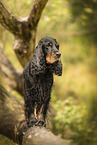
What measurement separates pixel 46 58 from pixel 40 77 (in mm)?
240

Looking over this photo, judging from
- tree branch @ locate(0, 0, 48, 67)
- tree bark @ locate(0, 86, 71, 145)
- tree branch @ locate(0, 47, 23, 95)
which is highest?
tree branch @ locate(0, 0, 48, 67)

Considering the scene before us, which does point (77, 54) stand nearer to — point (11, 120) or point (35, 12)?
point (35, 12)

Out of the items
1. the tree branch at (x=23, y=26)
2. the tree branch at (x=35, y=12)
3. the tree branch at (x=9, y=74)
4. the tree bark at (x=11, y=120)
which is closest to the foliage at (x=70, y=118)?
the tree branch at (x=9, y=74)

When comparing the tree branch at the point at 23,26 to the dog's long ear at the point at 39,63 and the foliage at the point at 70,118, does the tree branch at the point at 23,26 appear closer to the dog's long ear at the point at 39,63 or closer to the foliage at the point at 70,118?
the dog's long ear at the point at 39,63

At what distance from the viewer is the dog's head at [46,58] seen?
1850 millimetres

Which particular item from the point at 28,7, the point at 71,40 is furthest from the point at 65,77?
the point at 28,7

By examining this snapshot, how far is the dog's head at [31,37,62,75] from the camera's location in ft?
6.07

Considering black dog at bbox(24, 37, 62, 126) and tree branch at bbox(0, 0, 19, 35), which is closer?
black dog at bbox(24, 37, 62, 126)

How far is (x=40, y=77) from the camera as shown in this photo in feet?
6.50

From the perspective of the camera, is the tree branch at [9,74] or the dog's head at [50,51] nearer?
the dog's head at [50,51]

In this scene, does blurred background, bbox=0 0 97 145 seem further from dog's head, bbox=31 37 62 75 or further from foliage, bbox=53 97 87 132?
dog's head, bbox=31 37 62 75

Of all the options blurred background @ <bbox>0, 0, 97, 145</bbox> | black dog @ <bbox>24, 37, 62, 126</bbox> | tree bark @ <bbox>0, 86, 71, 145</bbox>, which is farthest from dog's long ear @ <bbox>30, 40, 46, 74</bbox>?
blurred background @ <bbox>0, 0, 97, 145</bbox>

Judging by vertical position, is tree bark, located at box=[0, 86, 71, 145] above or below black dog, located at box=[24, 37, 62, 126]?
below

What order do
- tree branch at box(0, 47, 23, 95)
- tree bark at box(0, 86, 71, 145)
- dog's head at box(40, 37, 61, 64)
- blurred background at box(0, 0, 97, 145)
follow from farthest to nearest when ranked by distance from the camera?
blurred background at box(0, 0, 97, 145)
tree branch at box(0, 47, 23, 95)
tree bark at box(0, 86, 71, 145)
dog's head at box(40, 37, 61, 64)
